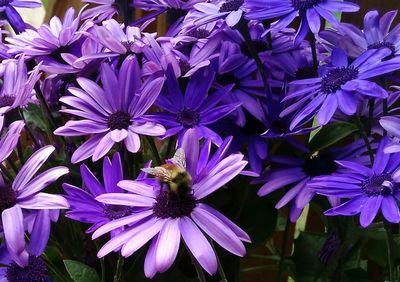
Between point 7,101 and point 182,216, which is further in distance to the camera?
point 7,101

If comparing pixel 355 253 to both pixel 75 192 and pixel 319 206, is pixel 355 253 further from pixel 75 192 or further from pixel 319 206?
pixel 75 192

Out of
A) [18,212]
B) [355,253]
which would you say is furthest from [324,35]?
[18,212]

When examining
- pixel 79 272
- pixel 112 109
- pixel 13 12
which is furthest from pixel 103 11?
pixel 79 272

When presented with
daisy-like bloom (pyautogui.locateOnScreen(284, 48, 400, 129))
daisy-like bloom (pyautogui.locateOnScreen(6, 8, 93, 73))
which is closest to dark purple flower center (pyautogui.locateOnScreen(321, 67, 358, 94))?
daisy-like bloom (pyautogui.locateOnScreen(284, 48, 400, 129))

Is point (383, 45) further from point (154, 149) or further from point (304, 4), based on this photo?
point (154, 149)

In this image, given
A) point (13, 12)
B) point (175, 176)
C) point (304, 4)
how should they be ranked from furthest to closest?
1. point (13, 12)
2. point (304, 4)
3. point (175, 176)
